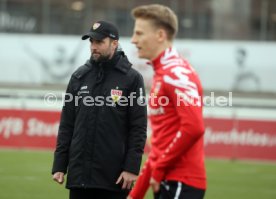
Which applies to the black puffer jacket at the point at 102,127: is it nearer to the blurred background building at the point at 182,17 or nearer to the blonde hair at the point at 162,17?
the blonde hair at the point at 162,17

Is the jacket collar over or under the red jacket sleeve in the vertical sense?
over

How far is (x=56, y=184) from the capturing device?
13.3m

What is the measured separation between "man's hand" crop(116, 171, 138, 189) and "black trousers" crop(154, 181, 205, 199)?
4.44 feet

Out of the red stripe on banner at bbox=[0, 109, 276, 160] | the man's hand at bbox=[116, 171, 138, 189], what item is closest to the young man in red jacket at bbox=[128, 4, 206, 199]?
the man's hand at bbox=[116, 171, 138, 189]

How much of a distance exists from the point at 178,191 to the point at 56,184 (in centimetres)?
879

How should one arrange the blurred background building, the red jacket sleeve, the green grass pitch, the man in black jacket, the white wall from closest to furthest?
1. the red jacket sleeve
2. the man in black jacket
3. the green grass pitch
4. the white wall
5. the blurred background building

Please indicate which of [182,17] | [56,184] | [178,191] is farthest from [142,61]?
[178,191]

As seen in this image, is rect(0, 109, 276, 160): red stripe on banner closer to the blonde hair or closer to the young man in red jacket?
the young man in red jacket

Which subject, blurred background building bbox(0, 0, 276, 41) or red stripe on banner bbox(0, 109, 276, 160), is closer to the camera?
red stripe on banner bbox(0, 109, 276, 160)

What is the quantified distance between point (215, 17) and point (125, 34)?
376cm

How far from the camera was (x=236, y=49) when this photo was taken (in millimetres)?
30469

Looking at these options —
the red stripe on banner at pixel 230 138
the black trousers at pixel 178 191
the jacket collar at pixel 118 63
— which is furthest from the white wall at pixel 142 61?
the black trousers at pixel 178 191

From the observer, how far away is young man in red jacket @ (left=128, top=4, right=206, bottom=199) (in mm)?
4594

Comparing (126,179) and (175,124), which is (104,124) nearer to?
(126,179)
